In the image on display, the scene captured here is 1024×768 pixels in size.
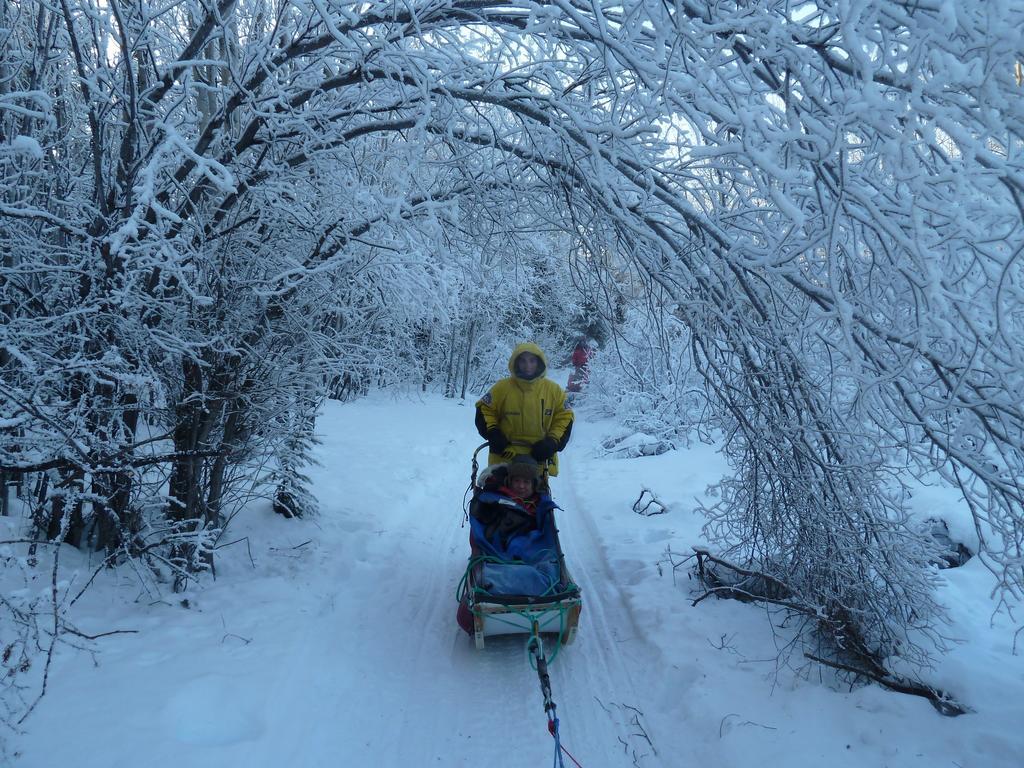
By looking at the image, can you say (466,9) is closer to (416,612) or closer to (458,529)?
(416,612)

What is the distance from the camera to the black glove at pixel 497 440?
18.1 feet

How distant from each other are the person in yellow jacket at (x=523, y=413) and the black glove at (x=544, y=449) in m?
0.12

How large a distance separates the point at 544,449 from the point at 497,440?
1.55 feet

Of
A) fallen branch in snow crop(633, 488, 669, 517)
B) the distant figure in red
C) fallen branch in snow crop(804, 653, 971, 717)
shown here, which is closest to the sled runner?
fallen branch in snow crop(804, 653, 971, 717)

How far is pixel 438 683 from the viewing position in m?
4.02

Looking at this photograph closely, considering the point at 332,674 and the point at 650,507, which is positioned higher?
the point at 650,507

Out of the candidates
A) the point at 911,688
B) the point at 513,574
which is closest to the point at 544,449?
the point at 513,574

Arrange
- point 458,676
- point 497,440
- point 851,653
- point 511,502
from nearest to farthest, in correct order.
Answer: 1. point 851,653
2. point 458,676
3. point 511,502
4. point 497,440

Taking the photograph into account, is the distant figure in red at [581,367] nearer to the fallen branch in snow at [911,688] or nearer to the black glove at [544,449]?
the black glove at [544,449]

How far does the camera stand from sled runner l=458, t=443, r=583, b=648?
410cm

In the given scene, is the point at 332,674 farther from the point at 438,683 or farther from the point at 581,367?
the point at 581,367

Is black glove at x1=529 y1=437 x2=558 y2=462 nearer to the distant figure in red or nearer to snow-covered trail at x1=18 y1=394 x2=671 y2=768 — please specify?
snow-covered trail at x1=18 y1=394 x2=671 y2=768

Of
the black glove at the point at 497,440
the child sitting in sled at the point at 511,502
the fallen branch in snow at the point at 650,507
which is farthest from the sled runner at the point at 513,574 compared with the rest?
the fallen branch in snow at the point at 650,507

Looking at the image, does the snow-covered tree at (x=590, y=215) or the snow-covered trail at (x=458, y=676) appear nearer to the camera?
the snow-covered tree at (x=590, y=215)
